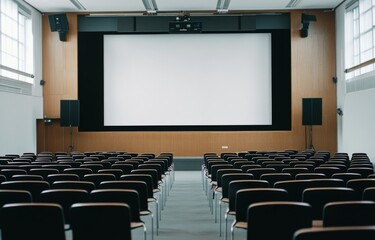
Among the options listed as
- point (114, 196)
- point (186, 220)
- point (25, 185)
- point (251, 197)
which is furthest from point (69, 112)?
point (251, 197)

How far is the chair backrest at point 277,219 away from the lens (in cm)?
392

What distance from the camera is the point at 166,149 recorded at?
67.5ft

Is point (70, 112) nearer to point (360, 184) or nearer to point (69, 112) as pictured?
point (69, 112)

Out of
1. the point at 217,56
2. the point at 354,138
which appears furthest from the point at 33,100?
the point at 354,138

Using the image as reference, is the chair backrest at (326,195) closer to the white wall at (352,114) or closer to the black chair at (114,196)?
the black chair at (114,196)

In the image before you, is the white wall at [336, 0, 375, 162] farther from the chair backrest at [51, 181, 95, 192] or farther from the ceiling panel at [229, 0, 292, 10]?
the chair backrest at [51, 181, 95, 192]

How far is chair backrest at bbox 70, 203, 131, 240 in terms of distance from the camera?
411 cm

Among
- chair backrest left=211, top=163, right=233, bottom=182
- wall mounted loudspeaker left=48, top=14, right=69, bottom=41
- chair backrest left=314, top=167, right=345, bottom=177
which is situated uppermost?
wall mounted loudspeaker left=48, top=14, right=69, bottom=41

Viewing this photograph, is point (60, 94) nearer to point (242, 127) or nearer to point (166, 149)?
point (166, 149)

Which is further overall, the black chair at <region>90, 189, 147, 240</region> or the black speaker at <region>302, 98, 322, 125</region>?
the black speaker at <region>302, 98, 322, 125</region>

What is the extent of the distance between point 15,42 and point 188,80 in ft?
22.4

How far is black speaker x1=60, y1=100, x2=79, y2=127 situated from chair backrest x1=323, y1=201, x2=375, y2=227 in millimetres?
16694

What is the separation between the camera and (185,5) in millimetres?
→ 19531

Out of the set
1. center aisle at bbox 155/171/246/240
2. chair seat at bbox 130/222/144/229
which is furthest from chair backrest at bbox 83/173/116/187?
chair seat at bbox 130/222/144/229
